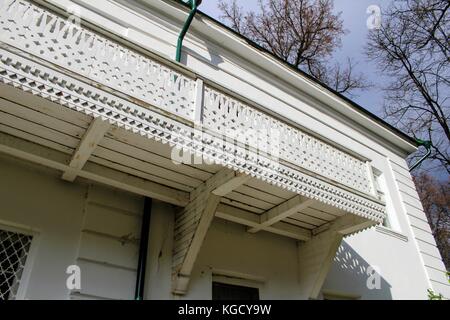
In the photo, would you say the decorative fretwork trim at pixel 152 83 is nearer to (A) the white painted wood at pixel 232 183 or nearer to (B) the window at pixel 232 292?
(A) the white painted wood at pixel 232 183

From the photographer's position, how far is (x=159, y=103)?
13.2 feet

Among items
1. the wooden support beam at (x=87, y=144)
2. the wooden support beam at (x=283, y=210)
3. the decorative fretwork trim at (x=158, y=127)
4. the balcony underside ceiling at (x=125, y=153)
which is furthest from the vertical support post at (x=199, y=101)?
the wooden support beam at (x=283, y=210)

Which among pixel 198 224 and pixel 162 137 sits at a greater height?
pixel 162 137

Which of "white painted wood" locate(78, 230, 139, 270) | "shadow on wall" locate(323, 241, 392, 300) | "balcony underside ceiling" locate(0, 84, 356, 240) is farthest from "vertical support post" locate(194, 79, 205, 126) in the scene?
"shadow on wall" locate(323, 241, 392, 300)

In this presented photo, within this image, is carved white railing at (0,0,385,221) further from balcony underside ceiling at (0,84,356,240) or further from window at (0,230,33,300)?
window at (0,230,33,300)

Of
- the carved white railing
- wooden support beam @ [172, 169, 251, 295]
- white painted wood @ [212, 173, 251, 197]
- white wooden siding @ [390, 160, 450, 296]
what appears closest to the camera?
the carved white railing

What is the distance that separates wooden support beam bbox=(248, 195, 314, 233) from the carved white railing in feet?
0.89

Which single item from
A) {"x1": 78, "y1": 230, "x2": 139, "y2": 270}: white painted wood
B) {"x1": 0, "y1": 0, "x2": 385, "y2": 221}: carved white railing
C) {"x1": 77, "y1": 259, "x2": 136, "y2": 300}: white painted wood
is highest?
{"x1": 0, "y1": 0, "x2": 385, "y2": 221}: carved white railing

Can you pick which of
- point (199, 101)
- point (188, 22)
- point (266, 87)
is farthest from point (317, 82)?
point (199, 101)

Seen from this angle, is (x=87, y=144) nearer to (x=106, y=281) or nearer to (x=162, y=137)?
(x=162, y=137)

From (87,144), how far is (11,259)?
1.42 metres

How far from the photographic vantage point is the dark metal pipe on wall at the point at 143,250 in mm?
4270

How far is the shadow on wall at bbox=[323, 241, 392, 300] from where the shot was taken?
6.37 metres

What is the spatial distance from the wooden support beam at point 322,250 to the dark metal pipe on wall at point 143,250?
104 inches
